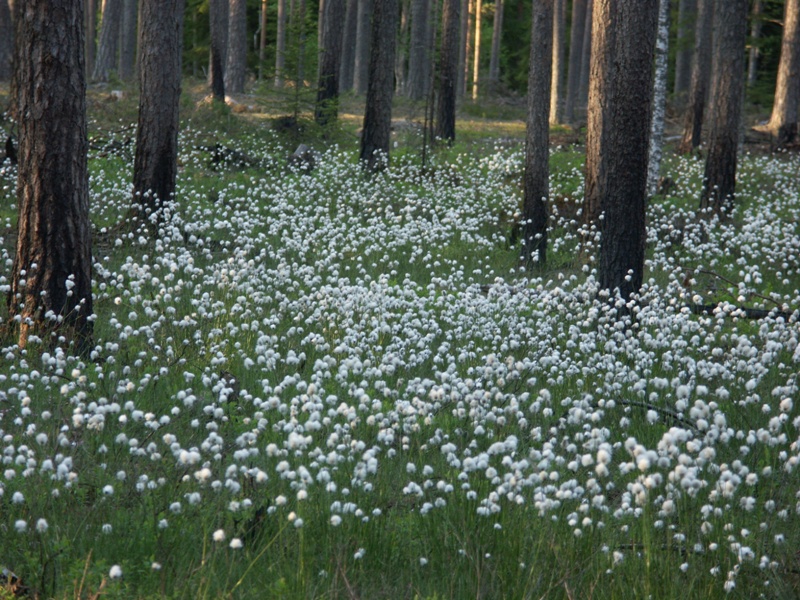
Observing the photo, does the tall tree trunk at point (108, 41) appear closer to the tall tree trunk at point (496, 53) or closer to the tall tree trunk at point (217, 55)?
the tall tree trunk at point (217, 55)

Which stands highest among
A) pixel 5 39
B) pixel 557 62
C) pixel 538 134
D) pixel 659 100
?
pixel 557 62

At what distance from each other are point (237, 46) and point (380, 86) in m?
12.3

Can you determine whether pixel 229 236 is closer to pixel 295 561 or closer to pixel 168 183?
pixel 168 183

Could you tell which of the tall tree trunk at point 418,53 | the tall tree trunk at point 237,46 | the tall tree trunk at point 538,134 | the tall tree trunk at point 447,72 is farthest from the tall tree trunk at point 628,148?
the tall tree trunk at point 418,53

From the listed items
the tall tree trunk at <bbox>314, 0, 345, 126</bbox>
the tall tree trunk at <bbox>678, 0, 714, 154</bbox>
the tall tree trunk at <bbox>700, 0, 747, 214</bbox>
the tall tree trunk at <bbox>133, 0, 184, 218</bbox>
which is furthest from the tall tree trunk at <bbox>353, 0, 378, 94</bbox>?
the tall tree trunk at <bbox>133, 0, 184, 218</bbox>

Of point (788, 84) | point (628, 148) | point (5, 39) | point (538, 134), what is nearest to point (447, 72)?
point (788, 84)

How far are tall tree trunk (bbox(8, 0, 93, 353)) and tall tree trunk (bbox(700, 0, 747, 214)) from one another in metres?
12.8

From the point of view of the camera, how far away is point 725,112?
17.0 m

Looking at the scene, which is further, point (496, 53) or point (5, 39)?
point (496, 53)

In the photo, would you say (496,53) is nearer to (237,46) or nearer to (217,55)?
(237,46)

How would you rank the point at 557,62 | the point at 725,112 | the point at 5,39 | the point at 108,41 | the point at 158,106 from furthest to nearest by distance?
1. the point at 557,62
2. the point at 108,41
3. the point at 5,39
4. the point at 725,112
5. the point at 158,106

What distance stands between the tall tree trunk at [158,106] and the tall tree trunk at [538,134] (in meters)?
5.70

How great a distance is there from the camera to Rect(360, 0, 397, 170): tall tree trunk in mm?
19172

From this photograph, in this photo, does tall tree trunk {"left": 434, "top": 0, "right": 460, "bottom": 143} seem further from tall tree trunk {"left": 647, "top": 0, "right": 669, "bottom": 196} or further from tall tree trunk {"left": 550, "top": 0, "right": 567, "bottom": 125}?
tall tree trunk {"left": 550, "top": 0, "right": 567, "bottom": 125}
